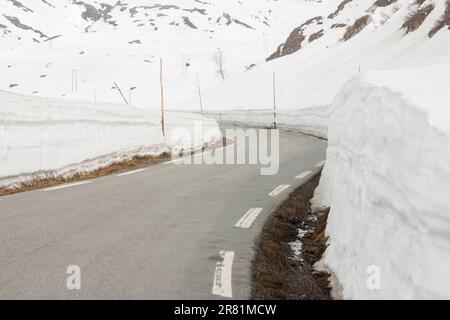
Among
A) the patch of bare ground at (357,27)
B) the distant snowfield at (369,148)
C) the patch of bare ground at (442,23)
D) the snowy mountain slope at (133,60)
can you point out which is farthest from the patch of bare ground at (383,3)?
the snowy mountain slope at (133,60)

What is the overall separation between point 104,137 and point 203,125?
9421 millimetres

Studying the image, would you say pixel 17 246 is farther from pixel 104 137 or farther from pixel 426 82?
pixel 104 137

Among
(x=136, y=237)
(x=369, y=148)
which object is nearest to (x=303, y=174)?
(x=136, y=237)

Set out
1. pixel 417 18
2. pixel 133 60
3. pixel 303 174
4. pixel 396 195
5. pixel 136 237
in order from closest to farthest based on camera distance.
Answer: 1. pixel 396 195
2. pixel 136 237
3. pixel 303 174
4. pixel 417 18
5. pixel 133 60

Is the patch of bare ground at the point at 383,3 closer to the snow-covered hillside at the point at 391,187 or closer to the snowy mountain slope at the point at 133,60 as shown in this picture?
the snowy mountain slope at the point at 133,60

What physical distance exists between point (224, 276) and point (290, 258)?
119 cm

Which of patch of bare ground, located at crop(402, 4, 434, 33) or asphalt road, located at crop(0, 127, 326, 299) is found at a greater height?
patch of bare ground, located at crop(402, 4, 434, 33)

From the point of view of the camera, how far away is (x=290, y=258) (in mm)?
5750

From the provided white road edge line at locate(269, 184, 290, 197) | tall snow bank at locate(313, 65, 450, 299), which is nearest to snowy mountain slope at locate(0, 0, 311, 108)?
white road edge line at locate(269, 184, 290, 197)

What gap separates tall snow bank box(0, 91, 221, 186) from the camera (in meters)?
10.0

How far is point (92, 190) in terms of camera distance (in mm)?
9406

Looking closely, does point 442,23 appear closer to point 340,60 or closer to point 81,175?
point 340,60

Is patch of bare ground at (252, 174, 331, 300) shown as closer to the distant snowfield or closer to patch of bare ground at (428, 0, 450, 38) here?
the distant snowfield
